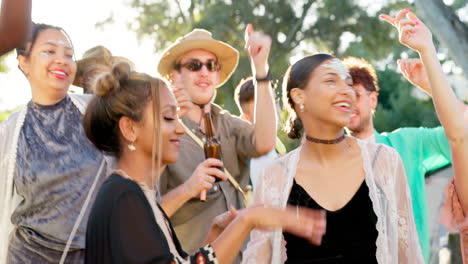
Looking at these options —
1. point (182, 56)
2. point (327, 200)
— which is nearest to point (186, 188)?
point (327, 200)

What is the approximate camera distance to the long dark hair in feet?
14.9

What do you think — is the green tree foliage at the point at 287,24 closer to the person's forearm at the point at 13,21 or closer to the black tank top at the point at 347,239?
the black tank top at the point at 347,239

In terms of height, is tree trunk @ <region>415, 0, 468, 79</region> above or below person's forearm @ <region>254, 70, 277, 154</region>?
above

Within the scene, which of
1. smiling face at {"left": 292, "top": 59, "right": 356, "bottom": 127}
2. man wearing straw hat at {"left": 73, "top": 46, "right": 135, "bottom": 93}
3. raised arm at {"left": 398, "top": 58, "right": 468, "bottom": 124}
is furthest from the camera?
man wearing straw hat at {"left": 73, "top": 46, "right": 135, "bottom": 93}

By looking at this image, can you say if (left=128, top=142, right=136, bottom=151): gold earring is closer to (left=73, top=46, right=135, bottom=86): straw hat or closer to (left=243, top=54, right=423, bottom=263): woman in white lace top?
(left=243, top=54, right=423, bottom=263): woman in white lace top

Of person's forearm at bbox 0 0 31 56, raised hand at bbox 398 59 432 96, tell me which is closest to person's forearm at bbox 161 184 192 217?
raised hand at bbox 398 59 432 96

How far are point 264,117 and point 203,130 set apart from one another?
0.46m

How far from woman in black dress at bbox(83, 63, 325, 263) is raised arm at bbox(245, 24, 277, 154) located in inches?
54.4

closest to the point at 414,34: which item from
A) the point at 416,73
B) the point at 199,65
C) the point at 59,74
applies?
the point at 416,73

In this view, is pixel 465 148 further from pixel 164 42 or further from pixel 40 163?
pixel 164 42

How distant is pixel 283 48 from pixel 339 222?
82.1 ft

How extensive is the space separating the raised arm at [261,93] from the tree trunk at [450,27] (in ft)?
12.5

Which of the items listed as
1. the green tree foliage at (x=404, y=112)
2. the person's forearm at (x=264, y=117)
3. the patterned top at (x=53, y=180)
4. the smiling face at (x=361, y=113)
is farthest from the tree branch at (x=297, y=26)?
the patterned top at (x=53, y=180)

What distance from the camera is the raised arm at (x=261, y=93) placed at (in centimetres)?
475
